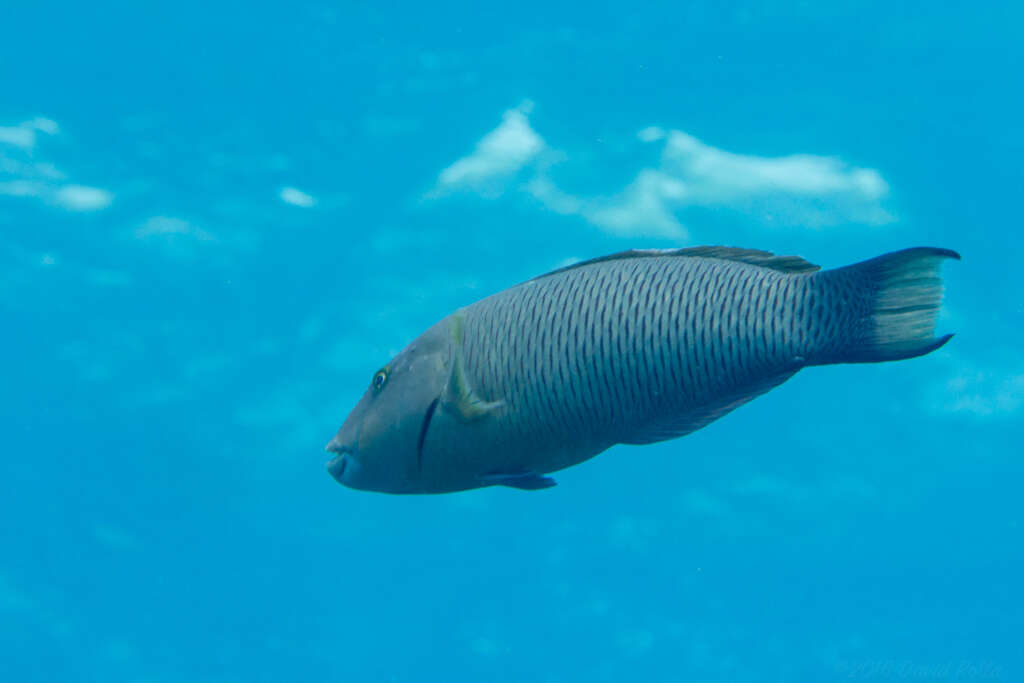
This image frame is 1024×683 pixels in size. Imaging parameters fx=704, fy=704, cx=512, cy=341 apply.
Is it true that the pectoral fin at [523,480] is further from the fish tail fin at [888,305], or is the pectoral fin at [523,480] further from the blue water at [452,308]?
the blue water at [452,308]

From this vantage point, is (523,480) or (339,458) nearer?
(523,480)

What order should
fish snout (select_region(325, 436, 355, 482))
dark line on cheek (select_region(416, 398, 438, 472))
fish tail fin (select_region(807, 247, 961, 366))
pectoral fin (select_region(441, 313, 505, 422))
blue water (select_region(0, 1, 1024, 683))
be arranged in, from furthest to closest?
blue water (select_region(0, 1, 1024, 683)), fish snout (select_region(325, 436, 355, 482)), dark line on cheek (select_region(416, 398, 438, 472)), pectoral fin (select_region(441, 313, 505, 422)), fish tail fin (select_region(807, 247, 961, 366))

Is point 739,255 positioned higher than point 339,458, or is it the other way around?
point 739,255

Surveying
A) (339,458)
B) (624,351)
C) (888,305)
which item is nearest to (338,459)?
(339,458)

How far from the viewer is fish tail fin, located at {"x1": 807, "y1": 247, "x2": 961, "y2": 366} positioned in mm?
2084

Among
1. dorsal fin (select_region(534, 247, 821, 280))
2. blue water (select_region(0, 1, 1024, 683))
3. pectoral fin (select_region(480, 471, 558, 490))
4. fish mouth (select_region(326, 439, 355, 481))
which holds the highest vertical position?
blue water (select_region(0, 1, 1024, 683))

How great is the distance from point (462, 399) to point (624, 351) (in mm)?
576

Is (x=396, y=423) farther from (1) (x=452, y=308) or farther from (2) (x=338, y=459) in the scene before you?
(1) (x=452, y=308)

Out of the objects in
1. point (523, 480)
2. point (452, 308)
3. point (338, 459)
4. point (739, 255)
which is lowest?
point (523, 480)

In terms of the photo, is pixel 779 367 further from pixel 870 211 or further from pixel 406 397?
pixel 870 211

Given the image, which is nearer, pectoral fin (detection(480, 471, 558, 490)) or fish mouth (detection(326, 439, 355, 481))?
pectoral fin (detection(480, 471, 558, 490))

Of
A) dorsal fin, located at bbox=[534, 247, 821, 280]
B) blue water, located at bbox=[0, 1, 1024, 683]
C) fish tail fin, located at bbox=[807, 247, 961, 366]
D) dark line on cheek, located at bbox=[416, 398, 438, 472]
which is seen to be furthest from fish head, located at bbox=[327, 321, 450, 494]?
blue water, located at bbox=[0, 1, 1024, 683]

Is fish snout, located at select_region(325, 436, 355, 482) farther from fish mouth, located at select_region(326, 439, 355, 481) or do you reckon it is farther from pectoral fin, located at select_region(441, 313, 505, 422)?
pectoral fin, located at select_region(441, 313, 505, 422)

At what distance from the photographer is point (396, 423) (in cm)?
258
